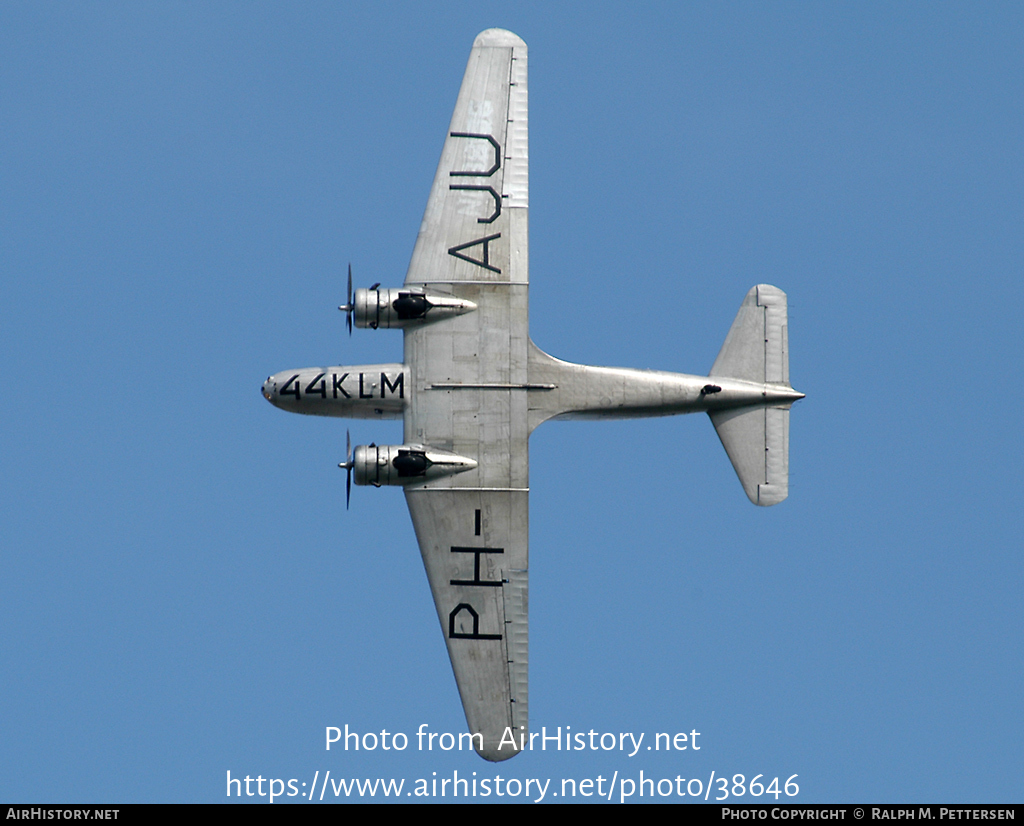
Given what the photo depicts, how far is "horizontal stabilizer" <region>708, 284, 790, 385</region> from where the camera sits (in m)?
41.8

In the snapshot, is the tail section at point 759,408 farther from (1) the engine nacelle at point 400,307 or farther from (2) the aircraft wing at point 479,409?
(1) the engine nacelle at point 400,307

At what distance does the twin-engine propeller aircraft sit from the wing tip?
211cm

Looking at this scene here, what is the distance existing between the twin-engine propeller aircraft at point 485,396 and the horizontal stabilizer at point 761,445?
0.04 meters

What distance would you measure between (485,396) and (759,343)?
318 inches

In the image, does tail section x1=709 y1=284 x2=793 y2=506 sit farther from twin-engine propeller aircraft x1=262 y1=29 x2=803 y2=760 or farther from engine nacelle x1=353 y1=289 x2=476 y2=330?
engine nacelle x1=353 y1=289 x2=476 y2=330

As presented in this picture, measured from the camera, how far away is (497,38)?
4247 centimetres

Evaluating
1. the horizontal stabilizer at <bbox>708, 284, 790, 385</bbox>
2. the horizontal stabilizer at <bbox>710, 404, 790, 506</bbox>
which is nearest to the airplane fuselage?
the horizontal stabilizer at <bbox>710, 404, 790, 506</bbox>

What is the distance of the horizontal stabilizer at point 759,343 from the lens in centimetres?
4175

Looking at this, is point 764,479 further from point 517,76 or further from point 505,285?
point 517,76

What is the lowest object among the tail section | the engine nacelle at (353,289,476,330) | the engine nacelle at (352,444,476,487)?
the engine nacelle at (352,444,476,487)

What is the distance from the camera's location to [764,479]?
137 ft
